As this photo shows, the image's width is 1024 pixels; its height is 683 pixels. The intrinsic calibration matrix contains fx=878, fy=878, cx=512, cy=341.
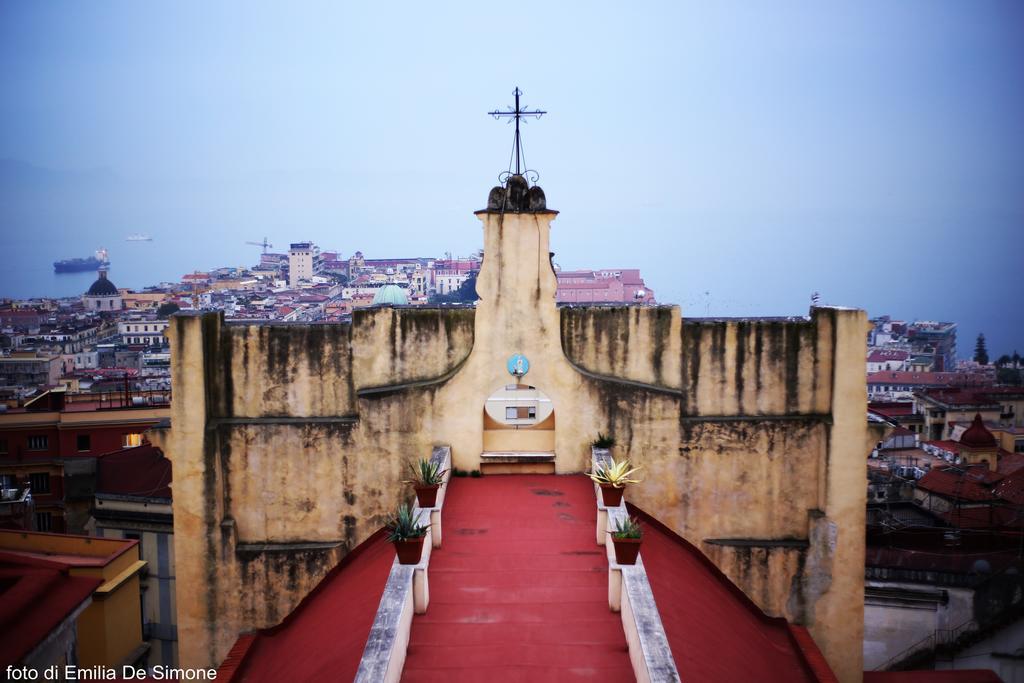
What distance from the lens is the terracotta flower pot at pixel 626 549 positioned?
9109 millimetres

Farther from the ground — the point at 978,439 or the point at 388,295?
the point at 388,295

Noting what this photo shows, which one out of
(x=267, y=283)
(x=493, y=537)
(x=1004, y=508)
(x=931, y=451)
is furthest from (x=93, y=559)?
(x=267, y=283)

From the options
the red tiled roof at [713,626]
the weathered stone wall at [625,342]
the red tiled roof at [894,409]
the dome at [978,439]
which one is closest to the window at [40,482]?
the weathered stone wall at [625,342]

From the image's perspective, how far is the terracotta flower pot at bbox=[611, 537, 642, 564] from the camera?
9.11 m

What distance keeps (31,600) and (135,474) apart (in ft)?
59.0

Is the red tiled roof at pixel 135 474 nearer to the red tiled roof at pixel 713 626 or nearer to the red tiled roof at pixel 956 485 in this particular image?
the red tiled roof at pixel 713 626

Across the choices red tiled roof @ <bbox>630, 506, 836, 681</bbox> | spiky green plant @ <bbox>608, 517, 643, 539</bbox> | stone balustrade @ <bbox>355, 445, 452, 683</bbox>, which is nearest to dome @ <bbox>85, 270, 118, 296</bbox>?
red tiled roof @ <bbox>630, 506, 836, 681</bbox>

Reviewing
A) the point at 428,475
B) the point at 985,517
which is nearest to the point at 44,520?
the point at 428,475

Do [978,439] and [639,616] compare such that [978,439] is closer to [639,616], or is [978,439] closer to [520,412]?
[520,412]

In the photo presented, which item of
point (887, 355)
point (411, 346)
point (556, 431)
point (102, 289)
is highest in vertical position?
point (102, 289)

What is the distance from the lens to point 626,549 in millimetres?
9156

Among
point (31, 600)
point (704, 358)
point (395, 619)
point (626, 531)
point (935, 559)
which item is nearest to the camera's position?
point (395, 619)

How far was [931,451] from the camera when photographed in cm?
4525

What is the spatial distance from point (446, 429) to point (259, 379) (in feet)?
9.46
